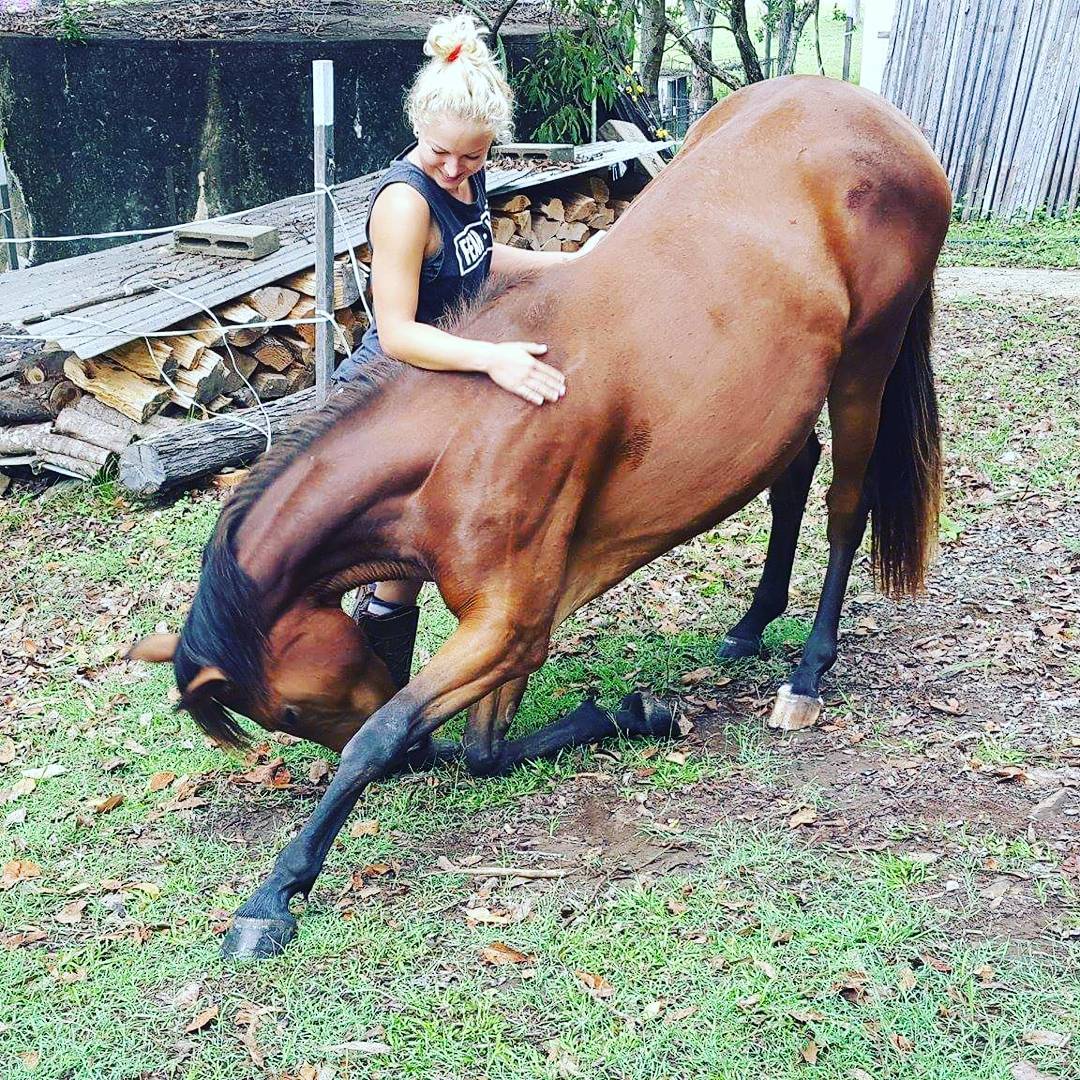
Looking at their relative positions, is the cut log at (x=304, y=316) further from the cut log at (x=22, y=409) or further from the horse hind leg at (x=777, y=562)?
the horse hind leg at (x=777, y=562)

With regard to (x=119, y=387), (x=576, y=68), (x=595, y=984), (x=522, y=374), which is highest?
(x=576, y=68)

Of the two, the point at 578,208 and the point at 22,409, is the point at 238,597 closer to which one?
the point at 22,409

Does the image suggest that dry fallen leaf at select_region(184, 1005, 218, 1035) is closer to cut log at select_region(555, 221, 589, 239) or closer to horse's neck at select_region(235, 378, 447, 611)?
horse's neck at select_region(235, 378, 447, 611)

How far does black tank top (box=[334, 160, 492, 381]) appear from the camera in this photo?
10.7ft

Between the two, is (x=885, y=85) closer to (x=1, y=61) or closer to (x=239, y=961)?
(x=1, y=61)

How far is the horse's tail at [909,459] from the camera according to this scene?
417 cm

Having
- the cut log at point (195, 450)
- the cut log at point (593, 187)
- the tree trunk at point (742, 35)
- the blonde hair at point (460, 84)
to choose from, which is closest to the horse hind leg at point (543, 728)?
the blonde hair at point (460, 84)

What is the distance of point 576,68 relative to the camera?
971 cm

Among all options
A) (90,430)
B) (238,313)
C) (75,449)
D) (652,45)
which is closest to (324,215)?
(238,313)

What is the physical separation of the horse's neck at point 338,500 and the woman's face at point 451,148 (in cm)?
62

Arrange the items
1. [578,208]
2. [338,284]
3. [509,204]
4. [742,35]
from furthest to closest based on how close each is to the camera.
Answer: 1. [742,35]
2. [578,208]
3. [509,204]
4. [338,284]

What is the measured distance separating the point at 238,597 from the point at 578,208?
678 centimetres

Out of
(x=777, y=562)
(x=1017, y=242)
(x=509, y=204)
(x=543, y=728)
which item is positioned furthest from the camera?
(x=1017, y=242)

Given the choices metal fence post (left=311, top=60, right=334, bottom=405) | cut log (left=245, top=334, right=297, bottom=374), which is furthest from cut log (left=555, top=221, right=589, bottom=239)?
metal fence post (left=311, top=60, right=334, bottom=405)
